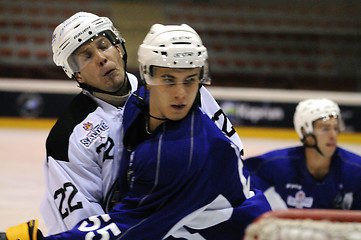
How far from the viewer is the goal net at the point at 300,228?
4.30ft

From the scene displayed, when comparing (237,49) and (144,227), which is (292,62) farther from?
(144,227)

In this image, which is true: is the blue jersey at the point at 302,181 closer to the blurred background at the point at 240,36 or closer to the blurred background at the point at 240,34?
the blurred background at the point at 240,36

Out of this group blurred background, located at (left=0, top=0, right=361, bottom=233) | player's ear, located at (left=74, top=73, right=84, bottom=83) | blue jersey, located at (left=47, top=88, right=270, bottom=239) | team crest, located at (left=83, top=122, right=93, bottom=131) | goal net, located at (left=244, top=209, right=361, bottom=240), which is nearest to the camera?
goal net, located at (left=244, top=209, right=361, bottom=240)

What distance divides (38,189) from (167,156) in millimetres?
2630

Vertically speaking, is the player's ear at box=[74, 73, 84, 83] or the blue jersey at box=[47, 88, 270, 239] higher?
the player's ear at box=[74, 73, 84, 83]

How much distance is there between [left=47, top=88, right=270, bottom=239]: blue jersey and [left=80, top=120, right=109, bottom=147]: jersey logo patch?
29 cm

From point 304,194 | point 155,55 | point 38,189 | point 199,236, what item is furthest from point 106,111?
point 38,189

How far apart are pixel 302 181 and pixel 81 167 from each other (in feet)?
5.45

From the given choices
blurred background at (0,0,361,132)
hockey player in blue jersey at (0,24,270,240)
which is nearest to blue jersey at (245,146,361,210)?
hockey player in blue jersey at (0,24,270,240)

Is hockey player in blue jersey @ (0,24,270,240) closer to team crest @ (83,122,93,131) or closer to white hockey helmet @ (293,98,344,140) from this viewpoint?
team crest @ (83,122,93,131)

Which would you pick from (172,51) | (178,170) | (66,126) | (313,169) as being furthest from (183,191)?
(313,169)

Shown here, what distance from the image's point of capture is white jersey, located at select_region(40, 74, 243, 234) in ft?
7.18

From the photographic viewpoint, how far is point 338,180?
3.34 meters

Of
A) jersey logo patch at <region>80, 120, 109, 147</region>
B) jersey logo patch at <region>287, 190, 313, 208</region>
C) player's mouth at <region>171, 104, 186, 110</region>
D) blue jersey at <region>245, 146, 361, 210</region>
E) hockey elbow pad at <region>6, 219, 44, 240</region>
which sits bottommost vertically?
jersey logo patch at <region>287, 190, 313, 208</region>
